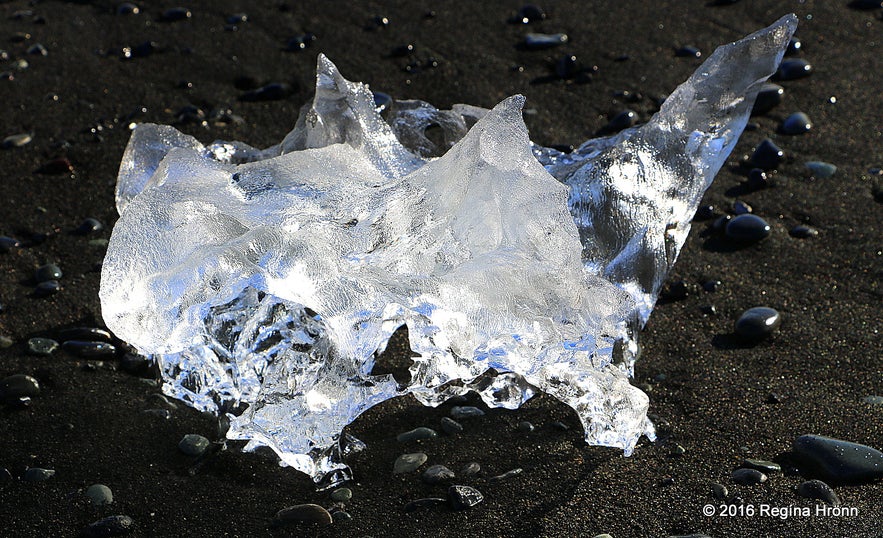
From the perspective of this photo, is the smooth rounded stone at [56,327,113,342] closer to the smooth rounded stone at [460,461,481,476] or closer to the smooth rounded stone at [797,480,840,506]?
the smooth rounded stone at [460,461,481,476]

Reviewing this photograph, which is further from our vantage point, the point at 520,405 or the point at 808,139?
the point at 808,139

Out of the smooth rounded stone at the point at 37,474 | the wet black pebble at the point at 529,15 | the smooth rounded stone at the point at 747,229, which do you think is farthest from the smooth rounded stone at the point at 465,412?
the wet black pebble at the point at 529,15

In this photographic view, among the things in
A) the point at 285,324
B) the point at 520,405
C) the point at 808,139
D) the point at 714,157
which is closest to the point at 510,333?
the point at 520,405

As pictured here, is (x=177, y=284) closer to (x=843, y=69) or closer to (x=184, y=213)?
(x=184, y=213)

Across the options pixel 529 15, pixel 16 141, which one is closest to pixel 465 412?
pixel 16 141

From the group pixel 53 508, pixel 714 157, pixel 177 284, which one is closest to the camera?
pixel 53 508

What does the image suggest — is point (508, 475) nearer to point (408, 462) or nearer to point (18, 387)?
point (408, 462)

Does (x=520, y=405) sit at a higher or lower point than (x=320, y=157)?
lower
